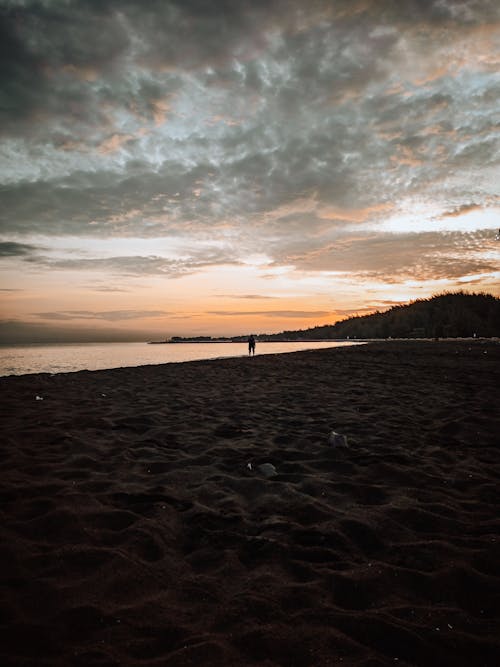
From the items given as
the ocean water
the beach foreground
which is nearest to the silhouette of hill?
the ocean water

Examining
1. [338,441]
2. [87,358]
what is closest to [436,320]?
[87,358]

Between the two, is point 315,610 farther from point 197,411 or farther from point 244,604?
point 197,411

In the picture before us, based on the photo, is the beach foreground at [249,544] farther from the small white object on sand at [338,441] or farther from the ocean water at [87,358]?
the ocean water at [87,358]

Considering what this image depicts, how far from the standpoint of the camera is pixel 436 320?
84.8 metres

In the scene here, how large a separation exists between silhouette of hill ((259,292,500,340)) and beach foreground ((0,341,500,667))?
7706 centimetres

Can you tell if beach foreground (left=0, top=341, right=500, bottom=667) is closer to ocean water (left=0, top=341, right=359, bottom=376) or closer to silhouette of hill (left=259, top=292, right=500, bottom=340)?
ocean water (left=0, top=341, right=359, bottom=376)

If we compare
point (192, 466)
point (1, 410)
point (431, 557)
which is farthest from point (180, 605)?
point (1, 410)

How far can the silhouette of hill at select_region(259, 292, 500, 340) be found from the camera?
239 ft

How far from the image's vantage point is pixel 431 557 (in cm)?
285

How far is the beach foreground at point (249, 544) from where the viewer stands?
202 centimetres

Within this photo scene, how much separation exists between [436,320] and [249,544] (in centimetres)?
9279

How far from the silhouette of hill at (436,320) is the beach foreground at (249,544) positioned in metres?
77.1

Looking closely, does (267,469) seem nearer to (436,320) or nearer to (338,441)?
Answer: (338,441)

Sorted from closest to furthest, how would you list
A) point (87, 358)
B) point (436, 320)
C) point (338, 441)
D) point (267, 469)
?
point (267, 469) < point (338, 441) < point (87, 358) < point (436, 320)
